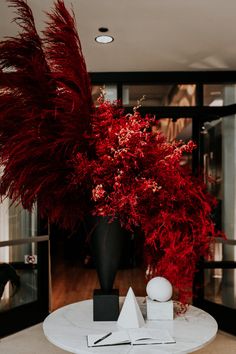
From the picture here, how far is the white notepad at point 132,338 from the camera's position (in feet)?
5.12

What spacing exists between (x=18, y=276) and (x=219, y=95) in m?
2.81

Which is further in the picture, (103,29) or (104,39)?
(104,39)

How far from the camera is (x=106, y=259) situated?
1.82 m

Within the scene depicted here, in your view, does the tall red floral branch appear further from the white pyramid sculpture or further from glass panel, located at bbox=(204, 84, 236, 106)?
glass panel, located at bbox=(204, 84, 236, 106)

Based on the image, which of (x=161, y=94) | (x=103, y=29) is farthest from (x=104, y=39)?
(x=161, y=94)

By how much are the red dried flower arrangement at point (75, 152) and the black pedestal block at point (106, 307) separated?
Result: 0.34 meters

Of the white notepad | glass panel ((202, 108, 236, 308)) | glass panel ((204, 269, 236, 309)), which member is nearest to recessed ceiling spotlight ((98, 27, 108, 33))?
glass panel ((202, 108, 236, 308))

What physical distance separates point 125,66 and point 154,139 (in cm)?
247

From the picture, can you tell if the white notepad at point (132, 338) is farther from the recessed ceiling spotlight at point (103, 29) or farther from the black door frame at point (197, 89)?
the black door frame at point (197, 89)

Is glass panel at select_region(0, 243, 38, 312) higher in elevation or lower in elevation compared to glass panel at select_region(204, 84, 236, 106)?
lower

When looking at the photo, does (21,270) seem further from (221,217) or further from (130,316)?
(130,316)

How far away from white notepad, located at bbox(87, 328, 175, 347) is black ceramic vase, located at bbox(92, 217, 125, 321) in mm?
172

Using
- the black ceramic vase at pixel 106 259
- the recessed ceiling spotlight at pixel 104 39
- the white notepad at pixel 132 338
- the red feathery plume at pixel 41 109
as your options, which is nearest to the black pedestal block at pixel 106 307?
the black ceramic vase at pixel 106 259

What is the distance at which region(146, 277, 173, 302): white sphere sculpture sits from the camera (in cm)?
186
